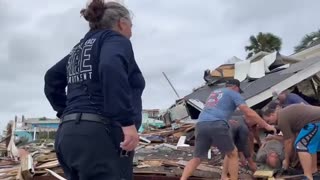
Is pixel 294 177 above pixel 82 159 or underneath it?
underneath

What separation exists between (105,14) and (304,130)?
460cm

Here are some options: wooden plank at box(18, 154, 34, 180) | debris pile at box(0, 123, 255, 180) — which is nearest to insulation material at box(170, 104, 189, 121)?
debris pile at box(0, 123, 255, 180)

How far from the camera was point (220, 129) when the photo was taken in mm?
7262

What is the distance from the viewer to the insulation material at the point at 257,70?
13.9m

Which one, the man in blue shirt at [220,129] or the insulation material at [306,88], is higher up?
the insulation material at [306,88]

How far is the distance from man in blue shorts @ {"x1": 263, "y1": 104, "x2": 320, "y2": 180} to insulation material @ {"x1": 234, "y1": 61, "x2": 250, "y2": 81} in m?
6.90

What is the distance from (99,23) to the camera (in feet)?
10.4

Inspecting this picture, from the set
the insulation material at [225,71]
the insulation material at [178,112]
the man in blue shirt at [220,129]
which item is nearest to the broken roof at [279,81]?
the insulation material at [225,71]

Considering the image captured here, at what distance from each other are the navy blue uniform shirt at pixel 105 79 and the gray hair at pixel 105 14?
73 mm

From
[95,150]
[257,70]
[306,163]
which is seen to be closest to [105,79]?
[95,150]

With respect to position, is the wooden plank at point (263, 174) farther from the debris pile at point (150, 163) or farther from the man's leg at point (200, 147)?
the man's leg at point (200, 147)

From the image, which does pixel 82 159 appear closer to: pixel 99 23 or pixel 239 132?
pixel 99 23

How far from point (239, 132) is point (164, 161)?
4.27 feet

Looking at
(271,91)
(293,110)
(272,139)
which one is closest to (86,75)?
(293,110)
